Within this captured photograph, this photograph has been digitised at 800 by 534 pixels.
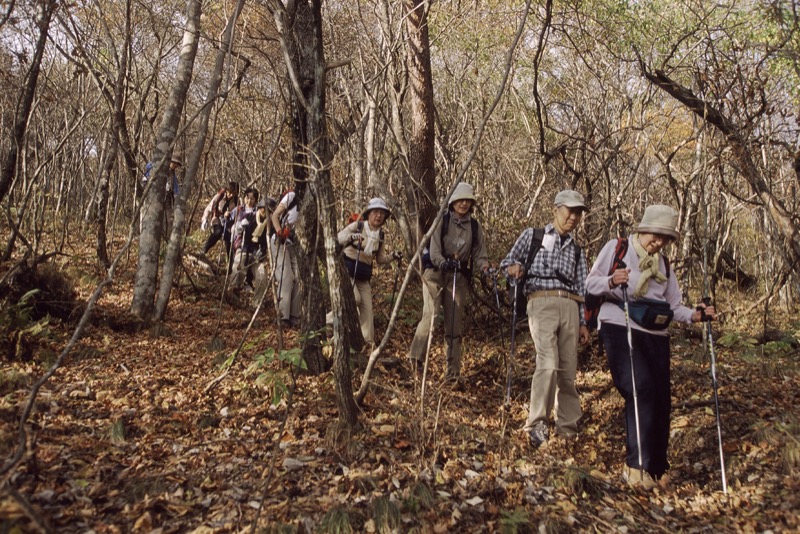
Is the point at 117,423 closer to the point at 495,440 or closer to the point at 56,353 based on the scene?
the point at 56,353

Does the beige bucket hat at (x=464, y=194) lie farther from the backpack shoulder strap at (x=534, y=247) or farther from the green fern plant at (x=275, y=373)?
the green fern plant at (x=275, y=373)

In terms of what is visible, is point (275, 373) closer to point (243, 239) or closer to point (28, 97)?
point (28, 97)

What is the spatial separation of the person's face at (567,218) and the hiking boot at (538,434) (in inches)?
71.6

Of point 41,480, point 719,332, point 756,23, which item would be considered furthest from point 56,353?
point 756,23

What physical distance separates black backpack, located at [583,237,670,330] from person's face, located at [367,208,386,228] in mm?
2826

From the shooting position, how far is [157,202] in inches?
324

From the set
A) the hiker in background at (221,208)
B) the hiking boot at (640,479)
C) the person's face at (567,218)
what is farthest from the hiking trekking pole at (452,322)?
the hiker in background at (221,208)

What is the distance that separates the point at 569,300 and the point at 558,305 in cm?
13

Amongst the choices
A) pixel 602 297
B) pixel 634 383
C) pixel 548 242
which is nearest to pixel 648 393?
pixel 634 383

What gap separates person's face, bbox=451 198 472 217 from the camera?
6402mm

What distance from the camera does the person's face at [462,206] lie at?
6402 millimetres

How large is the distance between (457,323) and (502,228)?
2.93 metres

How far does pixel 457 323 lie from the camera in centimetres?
657

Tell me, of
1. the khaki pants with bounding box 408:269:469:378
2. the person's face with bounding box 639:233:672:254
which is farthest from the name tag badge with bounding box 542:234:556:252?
the khaki pants with bounding box 408:269:469:378
